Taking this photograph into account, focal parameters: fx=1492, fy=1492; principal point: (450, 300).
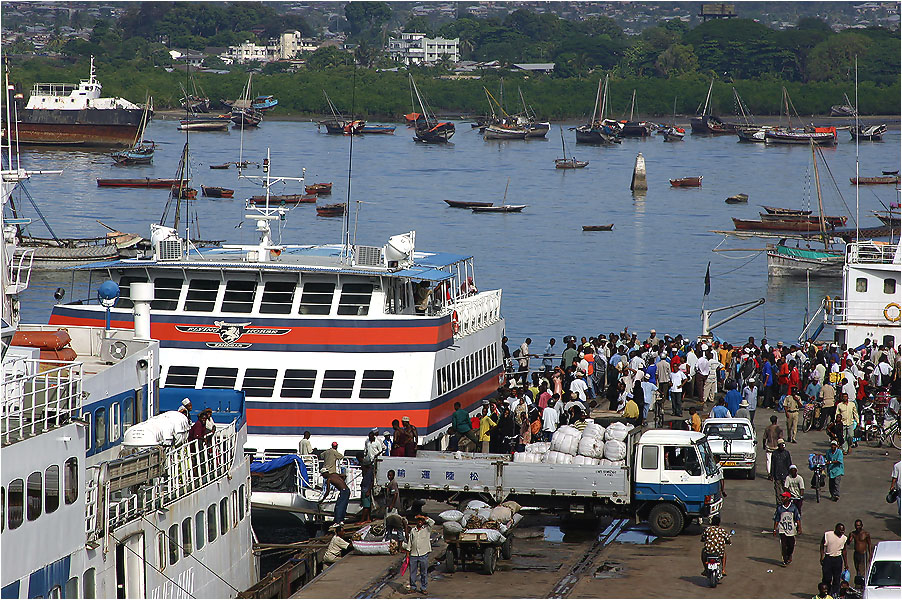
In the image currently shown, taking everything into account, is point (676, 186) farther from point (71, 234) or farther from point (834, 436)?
point (834, 436)

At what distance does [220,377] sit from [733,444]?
953 centimetres

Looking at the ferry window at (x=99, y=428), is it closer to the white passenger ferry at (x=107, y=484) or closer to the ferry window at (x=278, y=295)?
the white passenger ferry at (x=107, y=484)

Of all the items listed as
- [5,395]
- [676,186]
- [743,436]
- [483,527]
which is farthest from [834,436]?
[676,186]

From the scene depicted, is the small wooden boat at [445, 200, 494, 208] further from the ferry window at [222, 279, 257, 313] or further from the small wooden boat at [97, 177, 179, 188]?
the ferry window at [222, 279, 257, 313]

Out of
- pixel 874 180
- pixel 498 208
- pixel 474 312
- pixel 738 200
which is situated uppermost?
pixel 474 312

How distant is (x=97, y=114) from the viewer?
479 ft

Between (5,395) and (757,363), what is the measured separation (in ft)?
67.1

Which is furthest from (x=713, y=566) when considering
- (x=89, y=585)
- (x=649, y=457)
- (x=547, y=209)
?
(x=547, y=209)

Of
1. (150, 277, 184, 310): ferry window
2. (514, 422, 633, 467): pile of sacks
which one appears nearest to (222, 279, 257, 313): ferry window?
(150, 277, 184, 310): ferry window

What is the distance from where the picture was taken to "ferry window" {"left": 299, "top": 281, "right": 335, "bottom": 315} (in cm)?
2800

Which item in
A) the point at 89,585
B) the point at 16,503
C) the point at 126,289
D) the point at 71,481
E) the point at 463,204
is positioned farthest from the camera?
the point at 463,204

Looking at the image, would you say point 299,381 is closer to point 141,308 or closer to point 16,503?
point 141,308

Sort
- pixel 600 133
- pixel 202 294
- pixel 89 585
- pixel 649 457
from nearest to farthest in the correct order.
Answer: pixel 89 585 → pixel 649 457 → pixel 202 294 → pixel 600 133

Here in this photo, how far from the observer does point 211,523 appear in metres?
21.6
